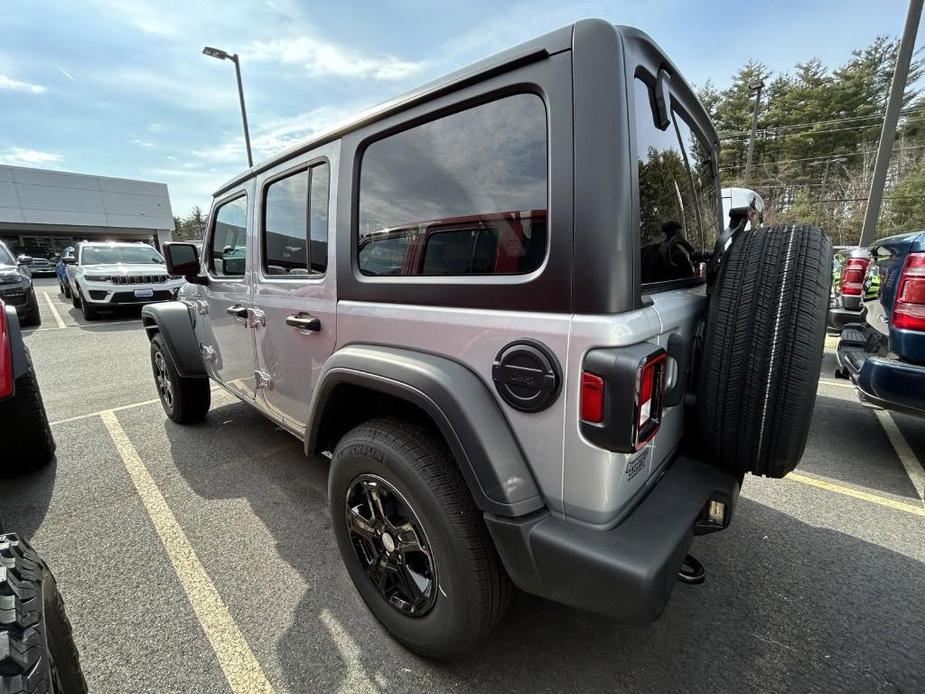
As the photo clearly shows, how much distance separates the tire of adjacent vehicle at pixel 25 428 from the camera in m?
2.92

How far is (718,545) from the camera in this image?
7.59 ft

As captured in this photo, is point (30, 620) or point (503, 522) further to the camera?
point (503, 522)

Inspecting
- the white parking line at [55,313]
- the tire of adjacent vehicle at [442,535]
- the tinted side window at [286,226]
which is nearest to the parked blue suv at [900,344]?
the tire of adjacent vehicle at [442,535]

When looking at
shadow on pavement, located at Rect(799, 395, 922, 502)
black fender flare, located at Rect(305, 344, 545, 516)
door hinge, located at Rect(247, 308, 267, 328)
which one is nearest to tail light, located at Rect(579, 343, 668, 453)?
black fender flare, located at Rect(305, 344, 545, 516)

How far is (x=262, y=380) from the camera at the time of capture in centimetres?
275

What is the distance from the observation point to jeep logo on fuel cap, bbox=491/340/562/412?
4.04 ft

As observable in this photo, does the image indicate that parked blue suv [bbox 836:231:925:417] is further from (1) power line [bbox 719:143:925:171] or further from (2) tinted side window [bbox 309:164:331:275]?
(1) power line [bbox 719:143:925:171]

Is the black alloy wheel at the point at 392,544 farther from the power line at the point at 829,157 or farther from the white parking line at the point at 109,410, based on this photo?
the power line at the point at 829,157

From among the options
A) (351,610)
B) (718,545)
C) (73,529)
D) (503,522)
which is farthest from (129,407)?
(718,545)

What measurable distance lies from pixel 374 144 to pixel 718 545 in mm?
2629

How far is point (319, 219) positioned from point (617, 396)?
1676mm

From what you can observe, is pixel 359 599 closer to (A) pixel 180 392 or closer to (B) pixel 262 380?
(B) pixel 262 380

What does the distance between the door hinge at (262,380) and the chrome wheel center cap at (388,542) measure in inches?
54.9

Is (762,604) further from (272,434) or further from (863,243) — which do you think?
(863,243)
